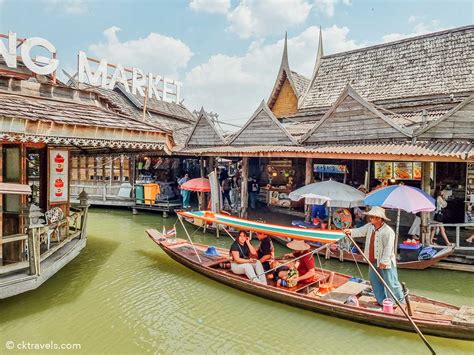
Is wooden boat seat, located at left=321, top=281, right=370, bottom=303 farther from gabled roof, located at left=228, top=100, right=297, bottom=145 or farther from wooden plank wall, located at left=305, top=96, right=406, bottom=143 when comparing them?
gabled roof, located at left=228, top=100, right=297, bottom=145

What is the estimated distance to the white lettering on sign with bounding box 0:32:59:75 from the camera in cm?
1021

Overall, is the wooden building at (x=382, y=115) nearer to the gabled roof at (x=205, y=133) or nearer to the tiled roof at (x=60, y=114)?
the gabled roof at (x=205, y=133)

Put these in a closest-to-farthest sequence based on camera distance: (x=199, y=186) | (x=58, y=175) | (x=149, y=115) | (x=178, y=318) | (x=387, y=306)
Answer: (x=387, y=306) < (x=178, y=318) < (x=58, y=175) < (x=199, y=186) < (x=149, y=115)

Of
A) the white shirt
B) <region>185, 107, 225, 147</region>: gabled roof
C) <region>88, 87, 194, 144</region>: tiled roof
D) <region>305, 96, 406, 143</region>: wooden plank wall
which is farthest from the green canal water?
<region>88, 87, 194, 144</region>: tiled roof

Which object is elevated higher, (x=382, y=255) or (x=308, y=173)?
(x=308, y=173)

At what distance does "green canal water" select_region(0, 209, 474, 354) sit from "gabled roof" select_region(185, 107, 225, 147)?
24.6ft

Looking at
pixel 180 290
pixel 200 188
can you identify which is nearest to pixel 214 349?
pixel 180 290

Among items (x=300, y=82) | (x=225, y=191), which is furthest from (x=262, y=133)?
(x=300, y=82)

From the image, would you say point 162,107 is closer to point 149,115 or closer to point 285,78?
point 149,115

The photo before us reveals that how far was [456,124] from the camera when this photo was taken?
32.3 ft

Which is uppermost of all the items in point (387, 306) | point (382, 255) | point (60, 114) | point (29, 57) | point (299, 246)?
point (29, 57)

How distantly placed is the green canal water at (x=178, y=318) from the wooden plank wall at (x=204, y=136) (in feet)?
24.7

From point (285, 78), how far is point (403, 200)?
1172 centimetres

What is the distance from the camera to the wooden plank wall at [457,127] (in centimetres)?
966
